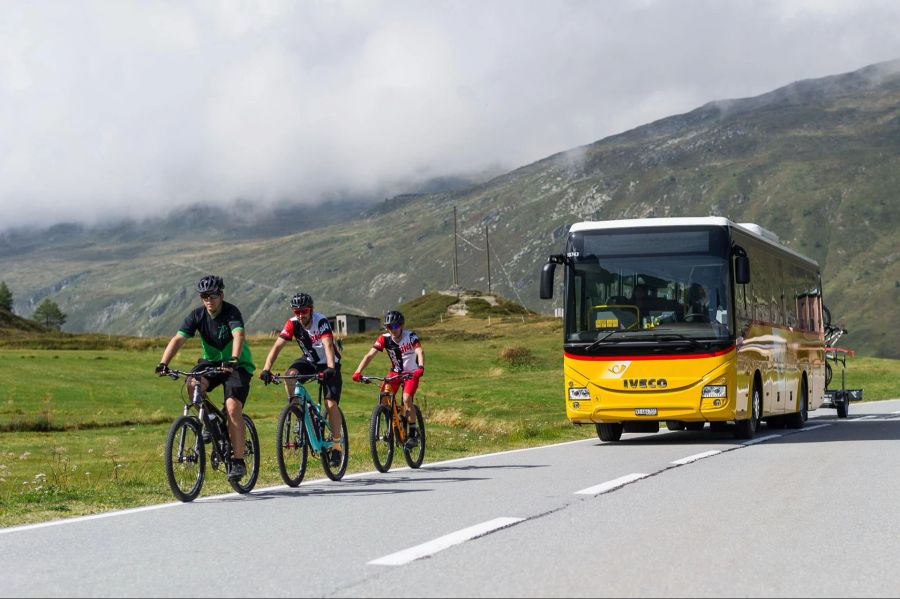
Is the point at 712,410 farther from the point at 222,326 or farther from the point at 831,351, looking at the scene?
the point at 831,351

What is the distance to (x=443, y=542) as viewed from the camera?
30.5 feet

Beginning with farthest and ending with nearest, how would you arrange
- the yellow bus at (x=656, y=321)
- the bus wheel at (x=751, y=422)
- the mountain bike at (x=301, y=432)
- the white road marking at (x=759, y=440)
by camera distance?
the bus wheel at (x=751, y=422) < the white road marking at (x=759, y=440) < the yellow bus at (x=656, y=321) < the mountain bike at (x=301, y=432)

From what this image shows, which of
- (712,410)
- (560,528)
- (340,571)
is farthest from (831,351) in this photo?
(340,571)

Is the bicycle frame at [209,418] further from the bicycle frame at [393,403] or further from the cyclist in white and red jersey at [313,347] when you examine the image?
the bicycle frame at [393,403]

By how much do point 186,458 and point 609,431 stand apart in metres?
12.7

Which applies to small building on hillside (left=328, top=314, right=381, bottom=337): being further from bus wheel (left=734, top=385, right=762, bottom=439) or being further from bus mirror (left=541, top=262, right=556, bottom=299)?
bus mirror (left=541, top=262, right=556, bottom=299)

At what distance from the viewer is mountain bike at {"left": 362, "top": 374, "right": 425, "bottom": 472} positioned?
15.9 m

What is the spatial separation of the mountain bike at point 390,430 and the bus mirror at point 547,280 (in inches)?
145

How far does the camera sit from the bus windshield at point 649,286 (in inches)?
838

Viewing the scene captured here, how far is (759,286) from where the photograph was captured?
944 inches

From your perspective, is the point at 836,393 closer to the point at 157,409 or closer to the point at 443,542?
the point at 157,409

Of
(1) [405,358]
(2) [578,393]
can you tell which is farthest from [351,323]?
(1) [405,358]

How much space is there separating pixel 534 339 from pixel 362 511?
81.6 meters

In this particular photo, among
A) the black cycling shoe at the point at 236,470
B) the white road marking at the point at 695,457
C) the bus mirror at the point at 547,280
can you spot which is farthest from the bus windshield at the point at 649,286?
the black cycling shoe at the point at 236,470
